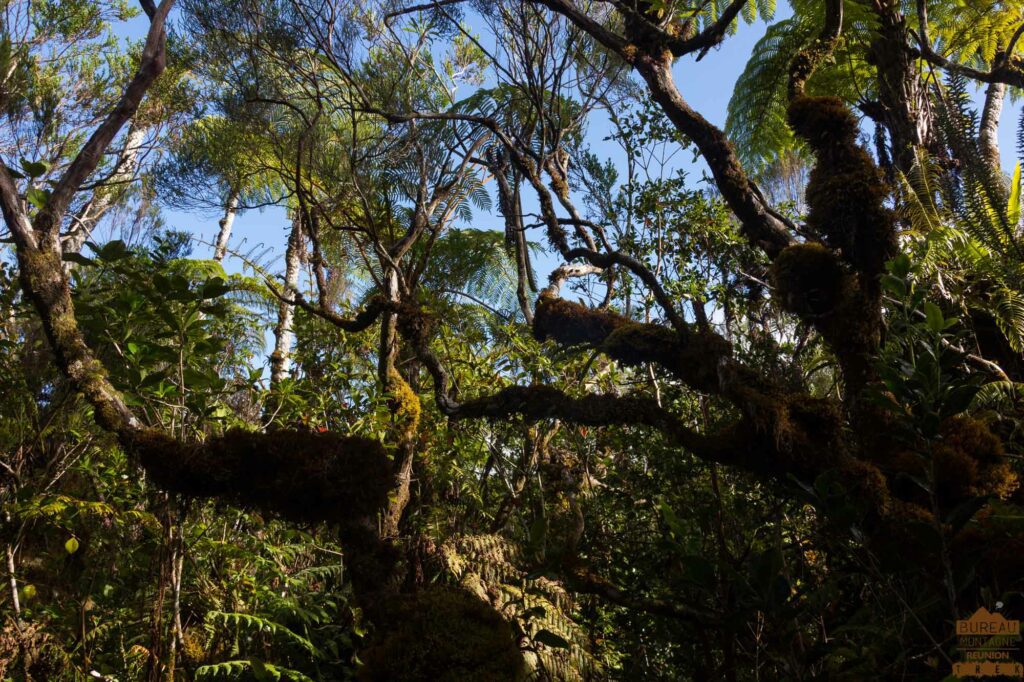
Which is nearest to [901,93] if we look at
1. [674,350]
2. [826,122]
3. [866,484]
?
[826,122]

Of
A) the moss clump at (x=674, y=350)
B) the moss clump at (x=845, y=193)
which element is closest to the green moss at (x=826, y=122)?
the moss clump at (x=845, y=193)

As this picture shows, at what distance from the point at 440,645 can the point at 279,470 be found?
80cm

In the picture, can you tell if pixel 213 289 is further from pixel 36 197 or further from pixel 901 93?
pixel 901 93

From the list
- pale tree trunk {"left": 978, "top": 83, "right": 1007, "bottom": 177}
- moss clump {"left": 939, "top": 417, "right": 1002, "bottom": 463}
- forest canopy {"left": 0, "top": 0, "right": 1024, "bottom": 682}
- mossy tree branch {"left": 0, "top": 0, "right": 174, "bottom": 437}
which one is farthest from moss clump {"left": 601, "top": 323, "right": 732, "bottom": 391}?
pale tree trunk {"left": 978, "top": 83, "right": 1007, "bottom": 177}

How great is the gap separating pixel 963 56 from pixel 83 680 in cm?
916

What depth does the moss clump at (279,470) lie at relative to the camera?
2.33 m

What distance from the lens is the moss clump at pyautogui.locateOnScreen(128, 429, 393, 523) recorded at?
233 centimetres

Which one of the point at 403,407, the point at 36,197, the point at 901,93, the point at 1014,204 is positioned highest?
the point at 901,93

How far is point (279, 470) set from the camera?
2363 millimetres

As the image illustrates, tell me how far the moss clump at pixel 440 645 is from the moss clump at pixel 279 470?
39 cm

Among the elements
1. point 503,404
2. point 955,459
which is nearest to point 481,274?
point 503,404

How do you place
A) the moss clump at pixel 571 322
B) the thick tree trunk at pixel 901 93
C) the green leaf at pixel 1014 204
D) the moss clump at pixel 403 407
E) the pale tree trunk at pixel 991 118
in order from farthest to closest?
→ the pale tree trunk at pixel 991 118
the thick tree trunk at pixel 901 93
the green leaf at pixel 1014 204
the moss clump at pixel 403 407
the moss clump at pixel 571 322

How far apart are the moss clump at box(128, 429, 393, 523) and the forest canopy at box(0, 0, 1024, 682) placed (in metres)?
0.01

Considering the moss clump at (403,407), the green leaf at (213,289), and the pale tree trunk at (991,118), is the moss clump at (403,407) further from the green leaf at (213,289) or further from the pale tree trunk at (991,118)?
the pale tree trunk at (991,118)
